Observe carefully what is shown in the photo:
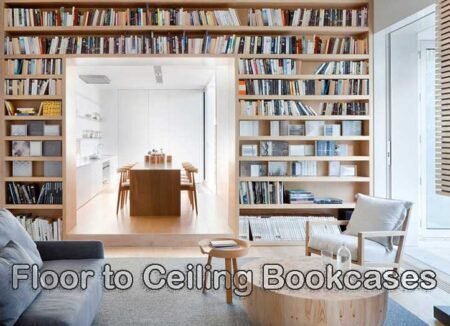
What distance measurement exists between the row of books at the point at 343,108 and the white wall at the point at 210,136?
503cm

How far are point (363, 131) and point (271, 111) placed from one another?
1238 millimetres

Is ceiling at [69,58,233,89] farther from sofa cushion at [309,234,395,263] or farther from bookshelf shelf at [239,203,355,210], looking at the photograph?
sofa cushion at [309,234,395,263]

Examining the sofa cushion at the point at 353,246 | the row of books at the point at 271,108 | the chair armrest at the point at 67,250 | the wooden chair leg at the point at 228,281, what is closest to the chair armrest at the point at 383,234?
the sofa cushion at the point at 353,246

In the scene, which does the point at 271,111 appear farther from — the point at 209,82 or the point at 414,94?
the point at 209,82

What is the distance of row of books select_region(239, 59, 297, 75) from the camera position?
556cm

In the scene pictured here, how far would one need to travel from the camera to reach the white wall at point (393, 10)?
15.3ft

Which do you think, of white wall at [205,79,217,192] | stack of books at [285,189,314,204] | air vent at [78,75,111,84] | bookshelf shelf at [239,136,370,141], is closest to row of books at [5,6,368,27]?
bookshelf shelf at [239,136,370,141]

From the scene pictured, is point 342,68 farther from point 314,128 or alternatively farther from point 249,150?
point 249,150

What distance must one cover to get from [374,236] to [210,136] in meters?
8.17

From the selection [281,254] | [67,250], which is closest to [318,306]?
[67,250]

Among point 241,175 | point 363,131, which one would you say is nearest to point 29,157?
point 241,175

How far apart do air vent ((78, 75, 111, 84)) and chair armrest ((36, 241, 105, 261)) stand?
763cm

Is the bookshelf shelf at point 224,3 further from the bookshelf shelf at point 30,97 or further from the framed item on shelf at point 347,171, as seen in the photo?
the framed item on shelf at point 347,171

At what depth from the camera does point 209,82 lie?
456 inches
